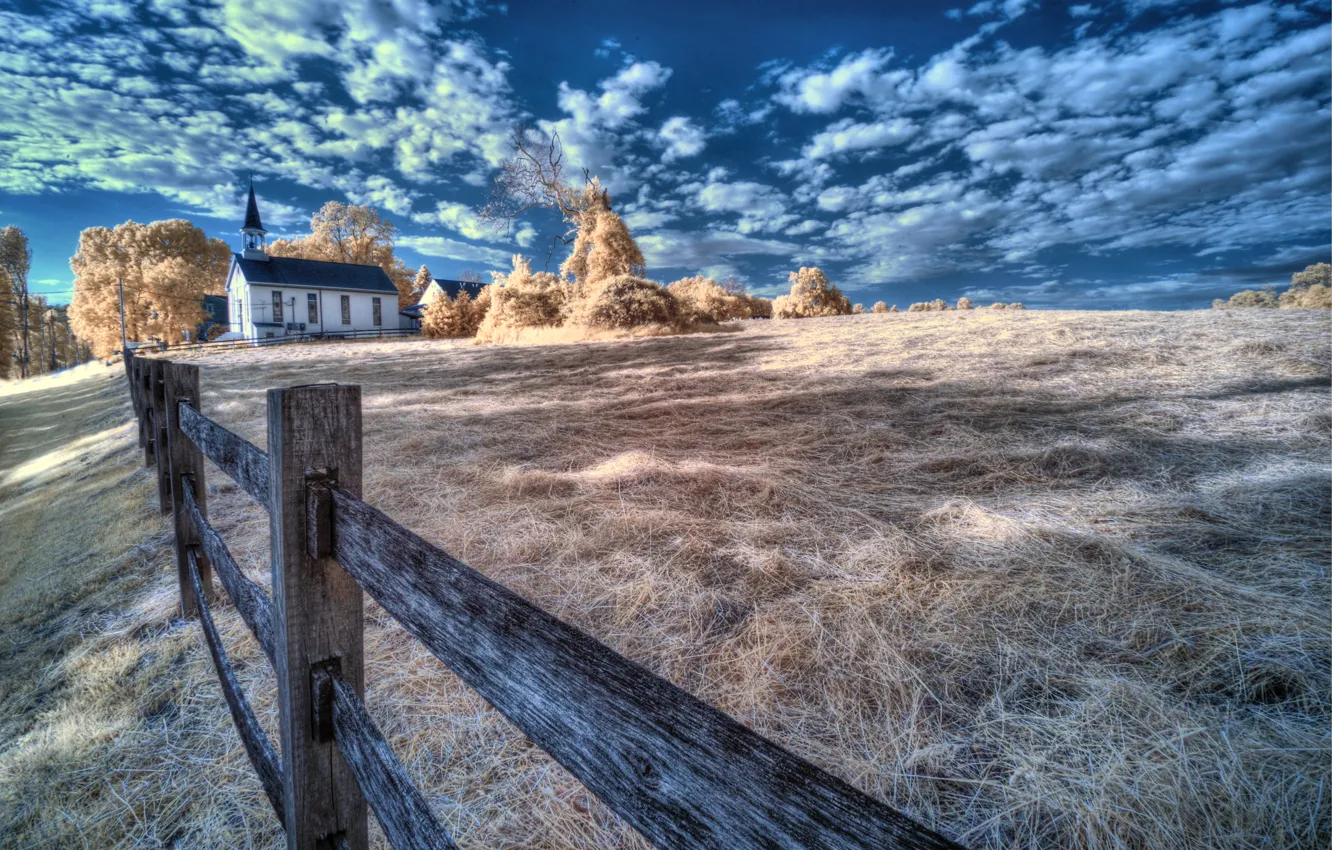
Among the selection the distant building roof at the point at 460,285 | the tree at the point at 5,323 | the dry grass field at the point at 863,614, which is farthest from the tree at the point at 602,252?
the distant building roof at the point at 460,285

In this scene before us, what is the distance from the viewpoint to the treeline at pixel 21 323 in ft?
89.6

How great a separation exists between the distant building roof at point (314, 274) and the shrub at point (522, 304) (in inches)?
1191

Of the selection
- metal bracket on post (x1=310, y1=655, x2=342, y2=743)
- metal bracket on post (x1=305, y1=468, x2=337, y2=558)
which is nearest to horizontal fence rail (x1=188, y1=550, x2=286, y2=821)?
metal bracket on post (x1=310, y1=655, x2=342, y2=743)

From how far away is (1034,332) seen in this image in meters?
9.20

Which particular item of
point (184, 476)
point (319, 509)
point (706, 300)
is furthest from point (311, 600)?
point (706, 300)

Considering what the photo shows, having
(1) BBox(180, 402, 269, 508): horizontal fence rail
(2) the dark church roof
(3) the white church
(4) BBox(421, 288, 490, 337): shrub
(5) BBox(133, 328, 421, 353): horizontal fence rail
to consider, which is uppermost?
(2) the dark church roof

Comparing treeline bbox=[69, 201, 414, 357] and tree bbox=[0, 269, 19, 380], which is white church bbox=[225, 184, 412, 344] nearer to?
treeline bbox=[69, 201, 414, 357]

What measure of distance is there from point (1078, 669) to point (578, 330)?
583 inches

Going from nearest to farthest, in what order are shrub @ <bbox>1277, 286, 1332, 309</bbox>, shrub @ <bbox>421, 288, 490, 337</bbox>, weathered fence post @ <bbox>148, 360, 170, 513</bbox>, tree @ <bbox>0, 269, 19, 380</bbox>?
weathered fence post @ <bbox>148, 360, 170, 513</bbox>
shrub @ <bbox>1277, 286, 1332, 309</bbox>
tree @ <bbox>0, 269, 19, 380</bbox>
shrub @ <bbox>421, 288, 490, 337</bbox>

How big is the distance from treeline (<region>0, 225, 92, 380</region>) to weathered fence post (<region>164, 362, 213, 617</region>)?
36.8 metres

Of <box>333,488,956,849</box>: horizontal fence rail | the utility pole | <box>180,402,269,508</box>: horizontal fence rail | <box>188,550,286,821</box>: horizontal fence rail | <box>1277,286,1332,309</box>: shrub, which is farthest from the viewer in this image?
the utility pole

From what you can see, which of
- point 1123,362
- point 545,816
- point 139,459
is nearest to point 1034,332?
point 1123,362

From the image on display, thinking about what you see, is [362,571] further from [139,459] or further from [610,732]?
[139,459]

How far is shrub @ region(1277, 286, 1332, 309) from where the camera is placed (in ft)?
37.6
